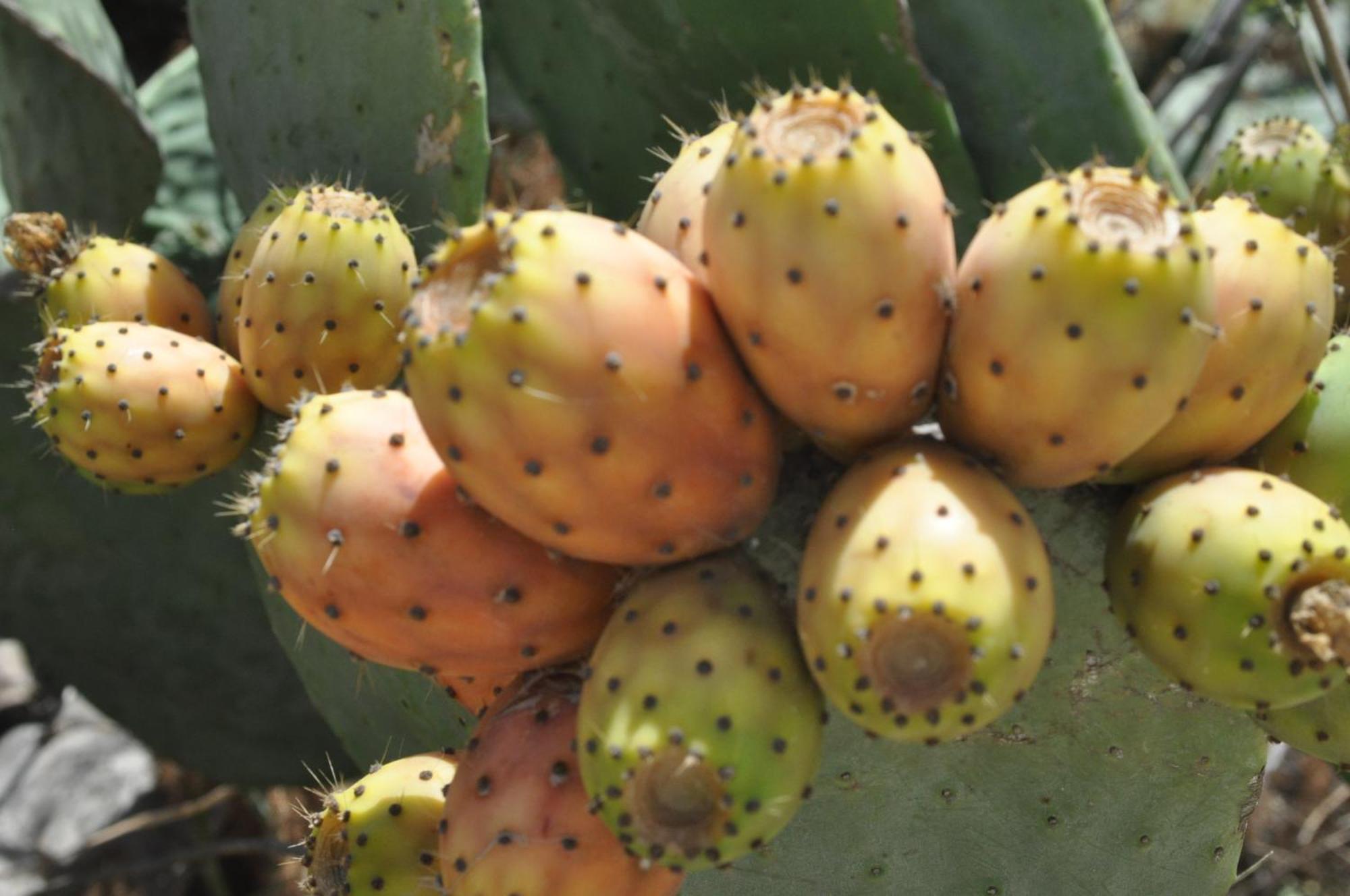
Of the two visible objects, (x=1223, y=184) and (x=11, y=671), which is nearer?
(x=1223, y=184)

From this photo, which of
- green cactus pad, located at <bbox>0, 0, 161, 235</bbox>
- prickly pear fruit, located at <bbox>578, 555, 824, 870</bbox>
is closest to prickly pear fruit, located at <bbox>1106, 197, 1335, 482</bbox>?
prickly pear fruit, located at <bbox>578, 555, 824, 870</bbox>

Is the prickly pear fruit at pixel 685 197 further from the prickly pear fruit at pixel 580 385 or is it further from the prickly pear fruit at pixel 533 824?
the prickly pear fruit at pixel 533 824

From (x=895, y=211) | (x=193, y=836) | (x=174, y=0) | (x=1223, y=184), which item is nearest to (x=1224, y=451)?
(x=895, y=211)

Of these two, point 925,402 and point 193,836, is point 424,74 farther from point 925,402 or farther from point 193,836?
point 193,836

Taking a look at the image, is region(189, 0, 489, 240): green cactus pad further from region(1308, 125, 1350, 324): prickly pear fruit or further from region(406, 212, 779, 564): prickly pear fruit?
region(1308, 125, 1350, 324): prickly pear fruit

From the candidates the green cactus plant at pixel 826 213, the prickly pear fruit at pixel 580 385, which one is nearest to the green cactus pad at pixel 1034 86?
the green cactus plant at pixel 826 213

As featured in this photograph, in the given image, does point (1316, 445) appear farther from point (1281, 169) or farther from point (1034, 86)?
point (1281, 169)

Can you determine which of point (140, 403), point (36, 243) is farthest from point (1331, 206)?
point (36, 243)
